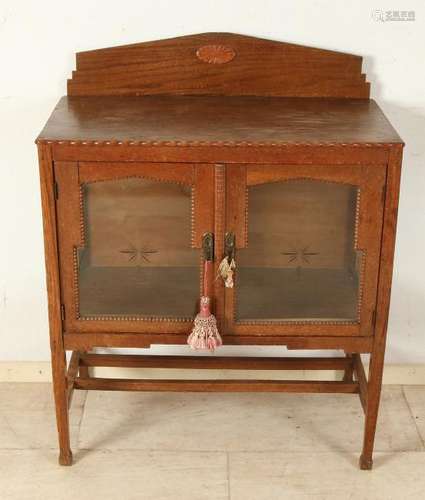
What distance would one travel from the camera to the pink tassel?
1.89m

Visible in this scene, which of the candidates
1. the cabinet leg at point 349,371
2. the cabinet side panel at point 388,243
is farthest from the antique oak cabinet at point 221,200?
the cabinet leg at point 349,371

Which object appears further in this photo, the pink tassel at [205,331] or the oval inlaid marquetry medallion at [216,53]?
the oval inlaid marquetry medallion at [216,53]

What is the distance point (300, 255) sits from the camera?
1.90 meters

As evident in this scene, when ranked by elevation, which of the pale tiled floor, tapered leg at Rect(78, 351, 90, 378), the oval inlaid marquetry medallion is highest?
the oval inlaid marquetry medallion

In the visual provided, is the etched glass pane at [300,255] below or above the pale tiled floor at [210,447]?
above

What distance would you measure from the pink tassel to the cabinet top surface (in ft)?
1.17

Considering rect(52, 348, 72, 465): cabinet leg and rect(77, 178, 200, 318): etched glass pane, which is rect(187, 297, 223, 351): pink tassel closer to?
rect(77, 178, 200, 318): etched glass pane

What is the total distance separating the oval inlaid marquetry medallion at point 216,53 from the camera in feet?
6.77

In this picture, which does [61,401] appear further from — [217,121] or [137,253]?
[217,121]

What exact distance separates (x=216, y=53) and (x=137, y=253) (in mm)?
516

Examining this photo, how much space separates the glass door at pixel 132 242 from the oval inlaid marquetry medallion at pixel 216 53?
40 cm

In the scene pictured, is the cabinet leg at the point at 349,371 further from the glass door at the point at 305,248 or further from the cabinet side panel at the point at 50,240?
the cabinet side panel at the point at 50,240

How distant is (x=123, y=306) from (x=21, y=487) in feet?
1.62

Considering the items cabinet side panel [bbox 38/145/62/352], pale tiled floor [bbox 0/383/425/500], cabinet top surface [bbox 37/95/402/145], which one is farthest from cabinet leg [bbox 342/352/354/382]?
cabinet side panel [bbox 38/145/62/352]
